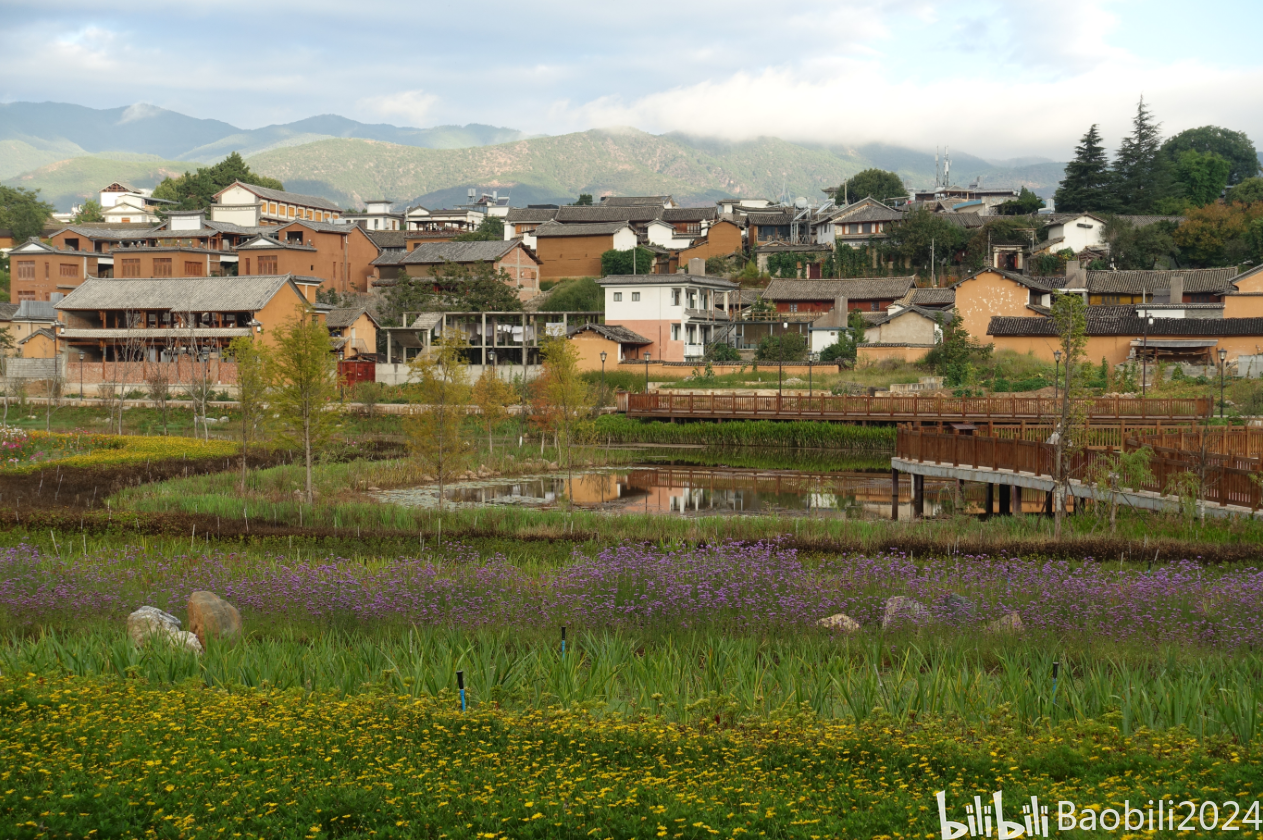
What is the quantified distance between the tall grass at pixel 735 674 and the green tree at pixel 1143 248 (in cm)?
7050

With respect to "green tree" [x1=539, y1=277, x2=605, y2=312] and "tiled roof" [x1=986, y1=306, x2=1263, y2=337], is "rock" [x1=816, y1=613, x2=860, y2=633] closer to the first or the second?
"tiled roof" [x1=986, y1=306, x2=1263, y2=337]

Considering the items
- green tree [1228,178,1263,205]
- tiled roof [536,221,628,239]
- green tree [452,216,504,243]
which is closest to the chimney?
green tree [1228,178,1263,205]

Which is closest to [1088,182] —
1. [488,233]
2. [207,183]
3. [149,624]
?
[488,233]

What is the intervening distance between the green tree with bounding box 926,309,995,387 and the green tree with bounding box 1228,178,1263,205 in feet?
120

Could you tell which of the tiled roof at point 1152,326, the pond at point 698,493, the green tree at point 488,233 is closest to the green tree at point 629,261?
the green tree at point 488,233

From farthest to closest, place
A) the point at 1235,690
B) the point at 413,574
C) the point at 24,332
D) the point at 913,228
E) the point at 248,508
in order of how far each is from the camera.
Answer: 1. the point at 913,228
2. the point at 24,332
3. the point at 248,508
4. the point at 413,574
5. the point at 1235,690

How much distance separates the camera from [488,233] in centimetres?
9012

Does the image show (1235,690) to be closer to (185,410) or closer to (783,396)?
(783,396)

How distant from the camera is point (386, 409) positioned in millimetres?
49469

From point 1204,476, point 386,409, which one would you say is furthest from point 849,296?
point 1204,476

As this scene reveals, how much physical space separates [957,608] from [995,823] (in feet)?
21.7

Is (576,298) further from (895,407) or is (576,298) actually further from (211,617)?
(211,617)

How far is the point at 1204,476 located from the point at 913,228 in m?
62.4

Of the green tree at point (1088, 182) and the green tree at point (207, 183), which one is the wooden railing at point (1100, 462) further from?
the green tree at point (207, 183)
